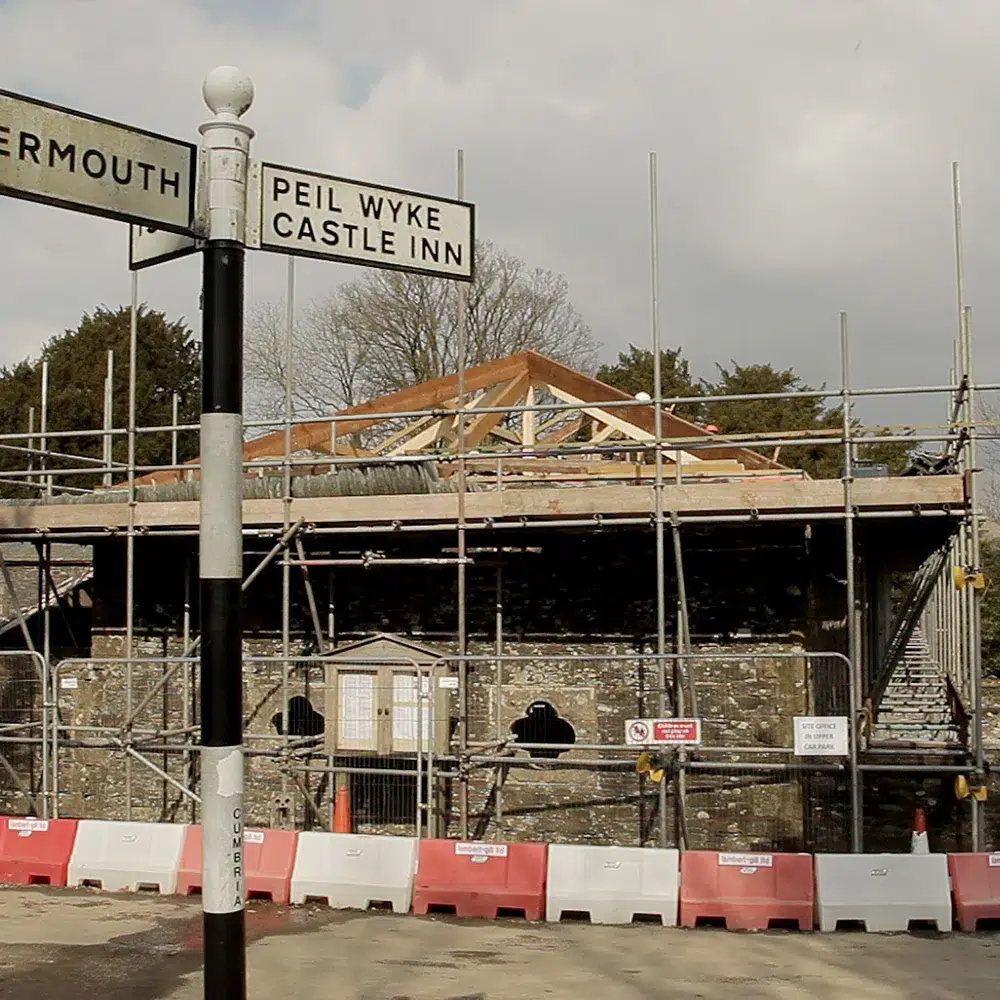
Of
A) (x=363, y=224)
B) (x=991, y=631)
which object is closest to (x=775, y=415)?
(x=991, y=631)

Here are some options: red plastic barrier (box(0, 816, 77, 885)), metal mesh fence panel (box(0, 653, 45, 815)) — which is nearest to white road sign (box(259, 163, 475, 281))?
red plastic barrier (box(0, 816, 77, 885))

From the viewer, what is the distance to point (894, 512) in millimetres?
12906

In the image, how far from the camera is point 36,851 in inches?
513

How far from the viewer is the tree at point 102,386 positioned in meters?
37.7

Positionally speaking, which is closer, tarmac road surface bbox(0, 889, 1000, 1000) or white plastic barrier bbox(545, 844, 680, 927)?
tarmac road surface bbox(0, 889, 1000, 1000)

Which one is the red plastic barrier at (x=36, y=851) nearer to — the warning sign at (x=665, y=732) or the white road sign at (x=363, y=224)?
the warning sign at (x=665, y=732)

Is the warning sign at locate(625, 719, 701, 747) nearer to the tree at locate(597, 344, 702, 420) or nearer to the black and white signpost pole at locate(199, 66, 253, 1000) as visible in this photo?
the black and white signpost pole at locate(199, 66, 253, 1000)

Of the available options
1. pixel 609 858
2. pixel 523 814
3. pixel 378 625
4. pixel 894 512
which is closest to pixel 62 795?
pixel 378 625

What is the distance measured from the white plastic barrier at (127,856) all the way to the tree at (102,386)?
78.3 ft

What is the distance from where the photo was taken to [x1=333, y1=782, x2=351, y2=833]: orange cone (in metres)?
14.5

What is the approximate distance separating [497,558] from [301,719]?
3138 mm

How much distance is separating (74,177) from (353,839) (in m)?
8.83

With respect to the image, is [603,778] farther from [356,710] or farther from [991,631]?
[991,631]

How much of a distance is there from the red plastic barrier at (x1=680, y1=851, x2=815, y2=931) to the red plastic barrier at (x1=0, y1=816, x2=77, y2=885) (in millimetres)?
5996
